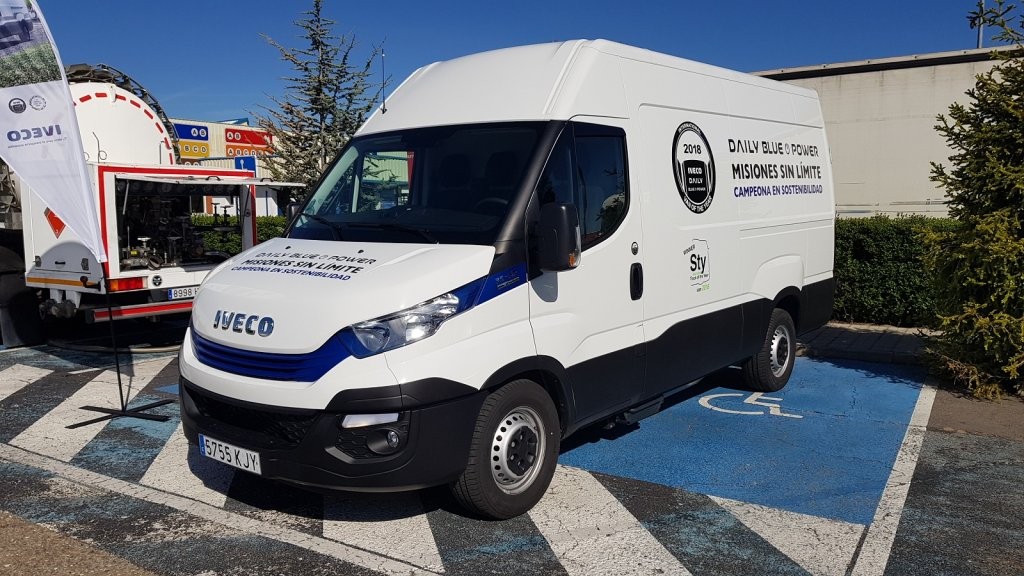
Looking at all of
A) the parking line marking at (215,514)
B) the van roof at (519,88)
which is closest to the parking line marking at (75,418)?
the parking line marking at (215,514)

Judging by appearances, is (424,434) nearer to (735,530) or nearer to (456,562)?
(456,562)

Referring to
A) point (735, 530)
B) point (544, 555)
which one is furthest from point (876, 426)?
point (544, 555)

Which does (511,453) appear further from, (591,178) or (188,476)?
(188,476)

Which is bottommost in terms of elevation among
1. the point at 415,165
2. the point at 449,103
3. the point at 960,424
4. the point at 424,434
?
the point at 960,424

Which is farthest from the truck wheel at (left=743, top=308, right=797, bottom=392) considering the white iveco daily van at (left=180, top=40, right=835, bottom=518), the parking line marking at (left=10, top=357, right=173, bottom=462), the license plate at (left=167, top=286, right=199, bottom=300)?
the license plate at (left=167, top=286, right=199, bottom=300)

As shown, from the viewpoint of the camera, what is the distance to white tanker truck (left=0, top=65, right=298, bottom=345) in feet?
28.7

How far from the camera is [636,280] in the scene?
532 cm

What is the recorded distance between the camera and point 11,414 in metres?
6.95

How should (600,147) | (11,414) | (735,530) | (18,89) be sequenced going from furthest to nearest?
(11,414)
(18,89)
(600,147)
(735,530)

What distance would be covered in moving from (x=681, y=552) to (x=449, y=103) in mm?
3038

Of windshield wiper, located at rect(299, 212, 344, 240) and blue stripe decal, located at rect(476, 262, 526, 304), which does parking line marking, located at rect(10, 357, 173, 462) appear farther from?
blue stripe decal, located at rect(476, 262, 526, 304)

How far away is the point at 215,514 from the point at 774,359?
4.93m

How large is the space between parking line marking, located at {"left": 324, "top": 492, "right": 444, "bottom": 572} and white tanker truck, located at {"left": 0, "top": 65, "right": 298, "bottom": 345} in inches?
197

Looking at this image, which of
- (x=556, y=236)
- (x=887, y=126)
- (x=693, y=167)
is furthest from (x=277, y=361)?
(x=887, y=126)
